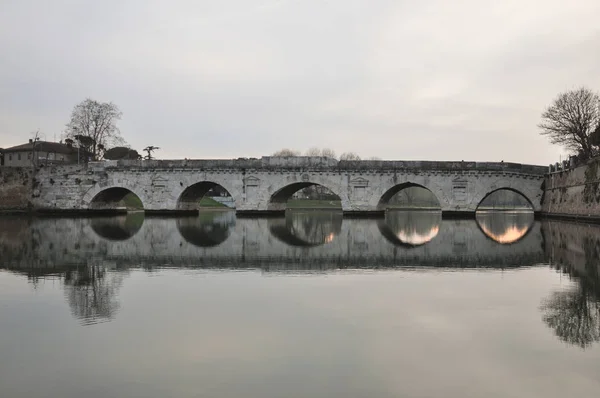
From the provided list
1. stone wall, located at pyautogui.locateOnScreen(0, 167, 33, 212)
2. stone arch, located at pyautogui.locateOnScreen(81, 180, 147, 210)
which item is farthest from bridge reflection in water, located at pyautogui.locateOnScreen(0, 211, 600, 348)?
stone wall, located at pyautogui.locateOnScreen(0, 167, 33, 212)

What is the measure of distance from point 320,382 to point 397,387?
32.0 inches

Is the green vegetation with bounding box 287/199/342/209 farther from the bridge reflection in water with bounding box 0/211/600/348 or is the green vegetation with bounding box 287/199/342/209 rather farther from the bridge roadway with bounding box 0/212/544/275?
the bridge roadway with bounding box 0/212/544/275

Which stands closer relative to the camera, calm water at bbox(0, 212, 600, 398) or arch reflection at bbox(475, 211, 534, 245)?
calm water at bbox(0, 212, 600, 398)

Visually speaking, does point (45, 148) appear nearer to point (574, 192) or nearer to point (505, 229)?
point (505, 229)

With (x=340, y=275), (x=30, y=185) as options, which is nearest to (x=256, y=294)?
(x=340, y=275)

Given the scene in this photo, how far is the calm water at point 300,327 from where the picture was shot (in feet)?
19.5

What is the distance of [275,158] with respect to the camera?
4431 centimetres

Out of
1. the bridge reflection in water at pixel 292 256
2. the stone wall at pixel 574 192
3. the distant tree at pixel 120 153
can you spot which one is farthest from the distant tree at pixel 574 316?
the distant tree at pixel 120 153

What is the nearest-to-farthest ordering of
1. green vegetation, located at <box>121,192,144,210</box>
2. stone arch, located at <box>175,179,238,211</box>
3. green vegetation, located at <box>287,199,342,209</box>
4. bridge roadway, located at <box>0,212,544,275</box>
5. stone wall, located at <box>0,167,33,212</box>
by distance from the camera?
bridge roadway, located at <box>0,212,544,275</box> → stone arch, located at <box>175,179,238,211</box> → stone wall, located at <box>0,167,33,212</box> → green vegetation, located at <box>121,192,144,210</box> → green vegetation, located at <box>287,199,342,209</box>

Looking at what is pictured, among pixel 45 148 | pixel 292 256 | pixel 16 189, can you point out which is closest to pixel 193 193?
pixel 16 189

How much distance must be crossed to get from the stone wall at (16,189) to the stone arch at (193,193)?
43.4 feet

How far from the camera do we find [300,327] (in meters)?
8.15

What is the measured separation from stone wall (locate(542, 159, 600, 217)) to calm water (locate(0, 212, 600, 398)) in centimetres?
1862

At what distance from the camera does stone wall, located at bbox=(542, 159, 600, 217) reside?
Result: 1284 inches
